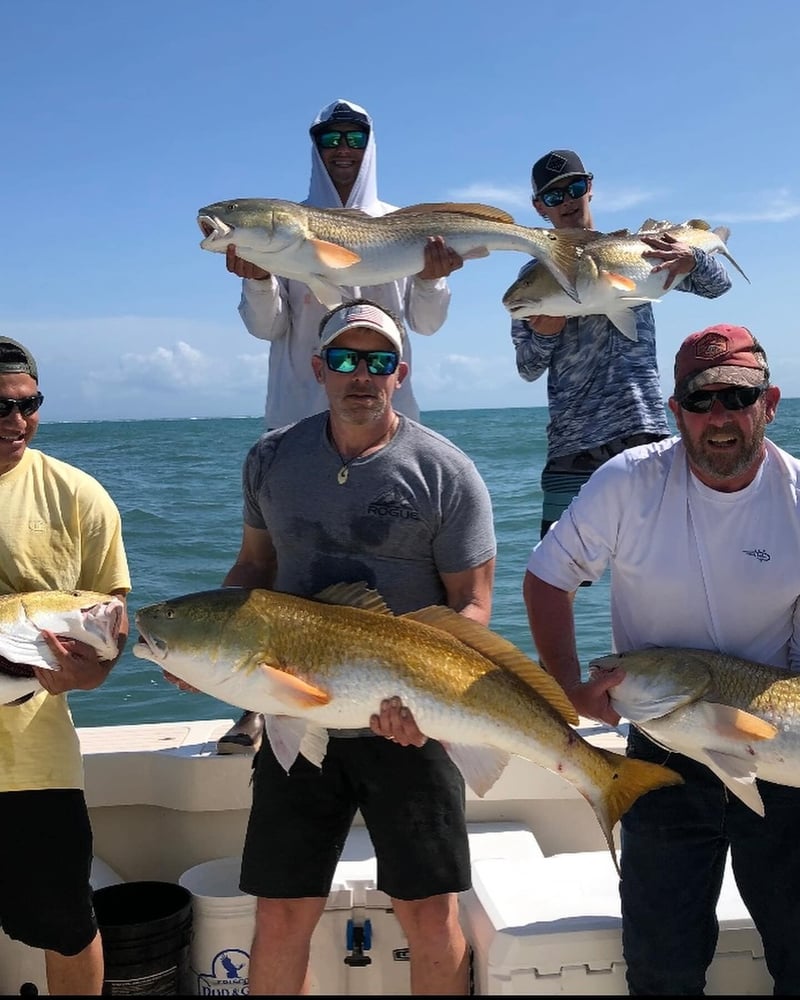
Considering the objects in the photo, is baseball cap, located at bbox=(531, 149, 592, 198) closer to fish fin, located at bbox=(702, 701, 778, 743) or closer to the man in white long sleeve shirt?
the man in white long sleeve shirt

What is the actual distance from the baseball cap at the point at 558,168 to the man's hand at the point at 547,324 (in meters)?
0.66

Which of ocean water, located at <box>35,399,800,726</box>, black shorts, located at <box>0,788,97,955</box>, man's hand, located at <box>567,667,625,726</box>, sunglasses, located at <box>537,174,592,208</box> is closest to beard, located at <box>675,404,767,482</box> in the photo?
man's hand, located at <box>567,667,625,726</box>

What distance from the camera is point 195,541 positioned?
60.5 feet

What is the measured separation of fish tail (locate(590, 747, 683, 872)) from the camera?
119 inches

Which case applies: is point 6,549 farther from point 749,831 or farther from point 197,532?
point 197,532

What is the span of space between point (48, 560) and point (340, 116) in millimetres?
2345

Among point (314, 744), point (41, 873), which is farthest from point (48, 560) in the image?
point (314, 744)

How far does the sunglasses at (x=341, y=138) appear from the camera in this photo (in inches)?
180

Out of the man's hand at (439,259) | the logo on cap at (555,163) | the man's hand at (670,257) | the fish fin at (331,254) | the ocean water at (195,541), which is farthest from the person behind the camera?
the ocean water at (195,541)

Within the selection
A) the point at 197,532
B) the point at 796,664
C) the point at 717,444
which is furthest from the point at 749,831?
the point at 197,532

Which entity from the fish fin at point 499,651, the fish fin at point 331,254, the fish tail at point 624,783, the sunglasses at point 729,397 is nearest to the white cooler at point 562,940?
the fish tail at point 624,783

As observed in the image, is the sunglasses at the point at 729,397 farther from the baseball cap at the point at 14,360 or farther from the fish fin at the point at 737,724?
the baseball cap at the point at 14,360

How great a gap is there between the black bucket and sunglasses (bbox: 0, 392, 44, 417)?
1889 mm

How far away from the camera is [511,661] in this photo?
124 inches
